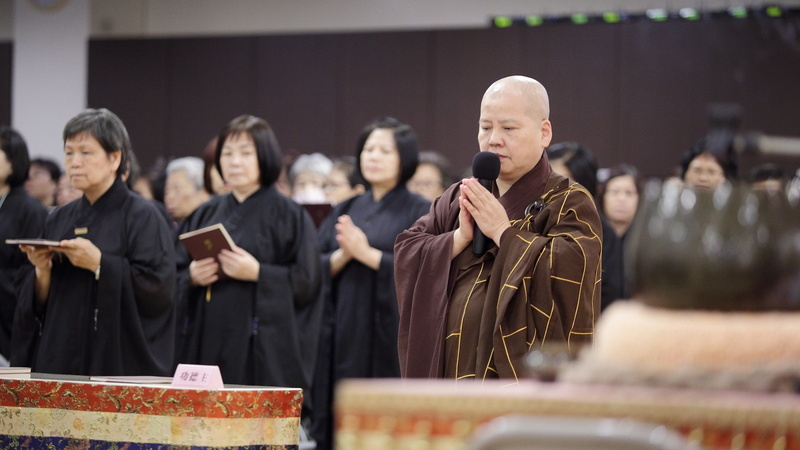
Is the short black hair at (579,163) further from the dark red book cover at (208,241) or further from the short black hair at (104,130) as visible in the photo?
the short black hair at (104,130)

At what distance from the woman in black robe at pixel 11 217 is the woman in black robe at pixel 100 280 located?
0.86 meters

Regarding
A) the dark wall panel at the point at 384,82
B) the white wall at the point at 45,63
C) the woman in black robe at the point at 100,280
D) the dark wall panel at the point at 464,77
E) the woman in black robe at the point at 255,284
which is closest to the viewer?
the woman in black robe at the point at 100,280

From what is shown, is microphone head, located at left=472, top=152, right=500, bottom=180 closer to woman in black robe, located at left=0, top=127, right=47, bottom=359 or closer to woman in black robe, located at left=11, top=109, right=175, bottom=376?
woman in black robe, located at left=11, top=109, right=175, bottom=376

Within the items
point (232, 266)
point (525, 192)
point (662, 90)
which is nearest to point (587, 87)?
point (662, 90)

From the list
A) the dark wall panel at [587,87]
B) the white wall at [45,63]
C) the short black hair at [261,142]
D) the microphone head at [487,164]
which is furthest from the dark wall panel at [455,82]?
the microphone head at [487,164]

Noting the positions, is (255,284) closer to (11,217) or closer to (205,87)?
(11,217)

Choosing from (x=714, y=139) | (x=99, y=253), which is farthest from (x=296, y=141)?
(x=714, y=139)

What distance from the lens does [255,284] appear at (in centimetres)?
430

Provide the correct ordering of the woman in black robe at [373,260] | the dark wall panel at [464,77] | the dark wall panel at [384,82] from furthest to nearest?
the dark wall panel at [384,82] < the dark wall panel at [464,77] < the woman in black robe at [373,260]

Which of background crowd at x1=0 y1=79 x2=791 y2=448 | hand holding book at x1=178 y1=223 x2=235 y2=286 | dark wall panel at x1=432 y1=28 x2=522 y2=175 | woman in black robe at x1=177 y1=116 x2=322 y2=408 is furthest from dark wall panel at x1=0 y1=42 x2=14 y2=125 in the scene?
hand holding book at x1=178 y1=223 x2=235 y2=286

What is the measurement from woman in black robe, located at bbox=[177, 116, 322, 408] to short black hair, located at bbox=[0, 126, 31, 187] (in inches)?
43.5

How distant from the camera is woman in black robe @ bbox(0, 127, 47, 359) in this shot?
187 inches

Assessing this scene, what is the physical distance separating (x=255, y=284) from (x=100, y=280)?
77cm

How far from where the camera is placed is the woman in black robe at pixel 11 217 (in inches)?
187
